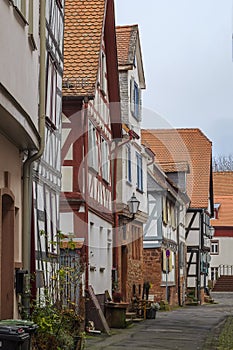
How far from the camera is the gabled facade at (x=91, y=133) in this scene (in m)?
20.9

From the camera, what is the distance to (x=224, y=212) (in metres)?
79.5

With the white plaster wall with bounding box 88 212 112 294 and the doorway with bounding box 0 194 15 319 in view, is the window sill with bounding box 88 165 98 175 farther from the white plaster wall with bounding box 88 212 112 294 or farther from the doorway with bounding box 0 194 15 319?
the doorway with bounding box 0 194 15 319

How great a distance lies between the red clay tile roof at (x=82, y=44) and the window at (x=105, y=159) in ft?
8.89

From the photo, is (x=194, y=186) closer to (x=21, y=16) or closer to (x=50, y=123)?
(x=50, y=123)

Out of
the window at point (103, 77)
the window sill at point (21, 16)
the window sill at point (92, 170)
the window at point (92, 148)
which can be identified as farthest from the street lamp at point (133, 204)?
the window sill at point (21, 16)

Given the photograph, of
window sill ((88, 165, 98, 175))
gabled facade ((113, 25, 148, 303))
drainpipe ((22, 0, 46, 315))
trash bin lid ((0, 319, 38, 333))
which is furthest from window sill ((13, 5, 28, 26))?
gabled facade ((113, 25, 148, 303))

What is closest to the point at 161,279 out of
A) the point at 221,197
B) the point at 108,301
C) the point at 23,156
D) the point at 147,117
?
the point at 147,117

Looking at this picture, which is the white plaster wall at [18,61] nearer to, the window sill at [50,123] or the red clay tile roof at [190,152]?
the window sill at [50,123]

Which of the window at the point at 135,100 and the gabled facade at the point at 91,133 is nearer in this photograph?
the gabled facade at the point at 91,133

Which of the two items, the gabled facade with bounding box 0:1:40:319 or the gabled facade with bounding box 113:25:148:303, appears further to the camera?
the gabled facade with bounding box 113:25:148:303

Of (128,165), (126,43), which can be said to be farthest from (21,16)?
(126,43)

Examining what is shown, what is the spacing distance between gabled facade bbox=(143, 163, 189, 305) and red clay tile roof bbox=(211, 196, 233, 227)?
34269mm

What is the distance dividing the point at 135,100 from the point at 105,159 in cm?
678

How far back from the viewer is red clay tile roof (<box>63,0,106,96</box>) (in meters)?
21.4
